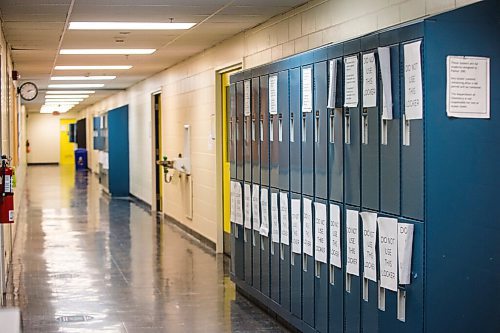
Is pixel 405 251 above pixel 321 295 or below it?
above

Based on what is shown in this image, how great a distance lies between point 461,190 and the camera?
4.34m

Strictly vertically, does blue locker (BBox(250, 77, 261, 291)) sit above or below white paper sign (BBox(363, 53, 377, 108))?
below

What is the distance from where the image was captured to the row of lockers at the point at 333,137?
4.49m

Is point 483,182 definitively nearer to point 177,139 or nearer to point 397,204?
point 397,204

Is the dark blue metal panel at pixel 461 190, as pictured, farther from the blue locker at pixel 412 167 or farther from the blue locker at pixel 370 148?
the blue locker at pixel 370 148

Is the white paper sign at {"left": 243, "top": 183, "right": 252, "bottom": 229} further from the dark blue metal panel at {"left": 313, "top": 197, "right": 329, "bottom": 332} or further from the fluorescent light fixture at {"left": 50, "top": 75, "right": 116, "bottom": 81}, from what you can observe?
the fluorescent light fixture at {"left": 50, "top": 75, "right": 116, "bottom": 81}

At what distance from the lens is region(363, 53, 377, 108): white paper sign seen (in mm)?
4758

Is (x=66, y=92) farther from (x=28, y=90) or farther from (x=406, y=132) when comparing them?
(x=406, y=132)

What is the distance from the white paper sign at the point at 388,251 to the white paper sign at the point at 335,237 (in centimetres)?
65

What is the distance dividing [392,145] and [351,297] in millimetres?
1126

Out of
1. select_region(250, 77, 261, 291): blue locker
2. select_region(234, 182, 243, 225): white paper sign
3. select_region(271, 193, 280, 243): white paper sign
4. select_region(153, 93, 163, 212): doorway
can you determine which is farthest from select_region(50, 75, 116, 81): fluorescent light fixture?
select_region(271, 193, 280, 243): white paper sign

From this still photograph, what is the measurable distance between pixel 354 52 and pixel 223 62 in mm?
5702

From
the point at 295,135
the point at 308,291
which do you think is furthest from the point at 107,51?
the point at 308,291

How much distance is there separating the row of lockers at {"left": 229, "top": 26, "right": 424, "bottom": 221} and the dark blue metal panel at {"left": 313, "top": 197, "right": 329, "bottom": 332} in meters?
0.39
